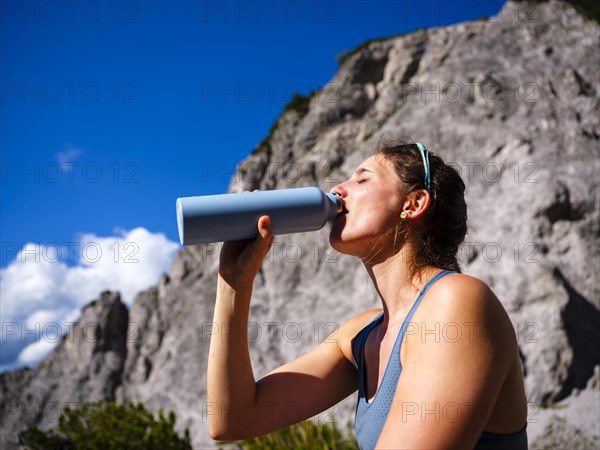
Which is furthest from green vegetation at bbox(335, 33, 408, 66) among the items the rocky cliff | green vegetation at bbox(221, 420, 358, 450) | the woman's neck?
the woman's neck

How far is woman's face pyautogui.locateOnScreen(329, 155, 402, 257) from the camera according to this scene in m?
2.55

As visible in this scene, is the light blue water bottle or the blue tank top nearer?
the blue tank top

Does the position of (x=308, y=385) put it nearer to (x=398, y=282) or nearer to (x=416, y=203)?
(x=398, y=282)

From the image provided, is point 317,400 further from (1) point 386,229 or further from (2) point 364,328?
(1) point 386,229

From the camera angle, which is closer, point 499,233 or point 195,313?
point 499,233

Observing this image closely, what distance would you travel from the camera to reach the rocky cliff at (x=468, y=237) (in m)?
12.5

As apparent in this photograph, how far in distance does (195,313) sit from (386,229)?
59.6 ft

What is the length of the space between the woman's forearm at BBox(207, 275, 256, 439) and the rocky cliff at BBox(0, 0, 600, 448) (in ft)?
33.5

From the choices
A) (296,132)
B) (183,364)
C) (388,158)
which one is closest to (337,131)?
(296,132)

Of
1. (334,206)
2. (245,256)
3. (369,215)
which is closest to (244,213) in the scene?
(245,256)

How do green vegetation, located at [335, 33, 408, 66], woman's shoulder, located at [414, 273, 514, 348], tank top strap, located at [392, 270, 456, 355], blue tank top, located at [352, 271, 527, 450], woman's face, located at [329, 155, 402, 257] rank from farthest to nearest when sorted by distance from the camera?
green vegetation, located at [335, 33, 408, 66] → woman's face, located at [329, 155, 402, 257] → tank top strap, located at [392, 270, 456, 355] → blue tank top, located at [352, 271, 527, 450] → woman's shoulder, located at [414, 273, 514, 348]

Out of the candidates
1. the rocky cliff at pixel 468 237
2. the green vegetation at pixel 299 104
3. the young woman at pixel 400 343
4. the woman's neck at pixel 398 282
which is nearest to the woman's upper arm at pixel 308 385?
the young woman at pixel 400 343

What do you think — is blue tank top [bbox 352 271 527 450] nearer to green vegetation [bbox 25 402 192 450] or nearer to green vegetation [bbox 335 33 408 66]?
green vegetation [bbox 25 402 192 450]

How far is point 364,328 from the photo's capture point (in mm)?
2818
